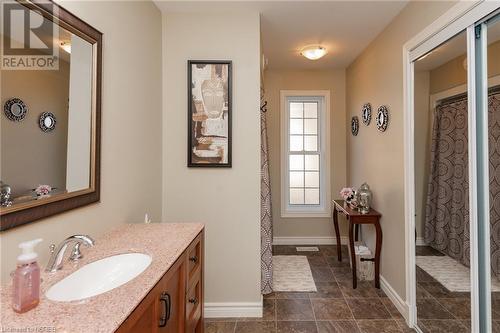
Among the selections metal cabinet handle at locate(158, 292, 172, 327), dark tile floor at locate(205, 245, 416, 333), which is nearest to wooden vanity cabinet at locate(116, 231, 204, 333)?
metal cabinet handle at locate(158, 292, 172, 327)

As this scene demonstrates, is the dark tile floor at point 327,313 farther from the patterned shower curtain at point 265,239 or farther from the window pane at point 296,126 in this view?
the window pane at point 296,126

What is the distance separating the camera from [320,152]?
424cm

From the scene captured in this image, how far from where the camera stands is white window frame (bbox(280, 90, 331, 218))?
13.6 ft

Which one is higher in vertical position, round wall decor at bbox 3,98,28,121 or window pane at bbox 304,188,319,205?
round wall decor at bbox 3,98,28,121

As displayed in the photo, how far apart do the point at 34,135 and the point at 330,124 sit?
12.4ft

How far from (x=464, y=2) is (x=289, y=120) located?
2734 millimetres

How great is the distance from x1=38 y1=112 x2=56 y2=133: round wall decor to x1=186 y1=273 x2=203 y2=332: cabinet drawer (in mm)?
1083

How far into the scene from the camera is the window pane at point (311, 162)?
4.27 metres

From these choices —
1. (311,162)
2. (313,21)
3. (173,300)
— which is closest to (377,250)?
(311,162)

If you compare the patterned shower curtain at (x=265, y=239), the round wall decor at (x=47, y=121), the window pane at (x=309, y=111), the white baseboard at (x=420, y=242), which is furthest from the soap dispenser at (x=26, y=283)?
the window pane at (x=309, y=111)

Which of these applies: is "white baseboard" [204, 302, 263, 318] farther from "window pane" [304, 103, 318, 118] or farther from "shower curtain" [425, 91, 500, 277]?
"window pane" [304, 103, 318, 118]

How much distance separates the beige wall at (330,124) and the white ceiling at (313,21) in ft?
1.87

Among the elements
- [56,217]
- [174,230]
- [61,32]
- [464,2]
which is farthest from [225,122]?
[464,2]
